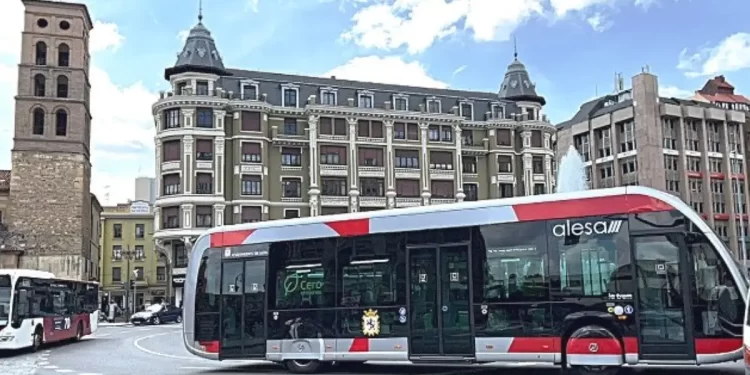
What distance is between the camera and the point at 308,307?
15297mm

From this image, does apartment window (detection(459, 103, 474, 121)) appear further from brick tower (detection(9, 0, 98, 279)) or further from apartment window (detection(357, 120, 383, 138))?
brick tower (detection(9, 0, 98, 279))

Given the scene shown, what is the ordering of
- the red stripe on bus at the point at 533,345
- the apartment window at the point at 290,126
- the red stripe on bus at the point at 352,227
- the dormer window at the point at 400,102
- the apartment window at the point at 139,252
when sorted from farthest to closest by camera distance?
the apartment window at the point at 139,252, the dormer window at the point at 400,102, the apartment window at the point at 290,126, the red stripe on bus at the point at 352,227, the red stripe on bus at the point at 533,345

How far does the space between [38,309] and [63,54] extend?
3964 centimetres

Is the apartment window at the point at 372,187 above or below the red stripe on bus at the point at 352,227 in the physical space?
above

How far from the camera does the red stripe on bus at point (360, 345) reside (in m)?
14.4

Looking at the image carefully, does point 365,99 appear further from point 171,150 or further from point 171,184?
point 171,184

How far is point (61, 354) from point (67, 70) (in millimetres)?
40482

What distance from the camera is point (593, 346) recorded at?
40.0 ft

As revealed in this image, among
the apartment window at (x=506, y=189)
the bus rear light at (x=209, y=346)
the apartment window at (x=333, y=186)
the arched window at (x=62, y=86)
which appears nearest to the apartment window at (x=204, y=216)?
the apartment window at (x=333, y=186)

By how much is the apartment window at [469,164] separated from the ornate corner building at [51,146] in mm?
30272

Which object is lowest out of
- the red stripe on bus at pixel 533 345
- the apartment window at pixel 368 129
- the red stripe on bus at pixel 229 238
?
the red stripe on bus at pixel 533 345

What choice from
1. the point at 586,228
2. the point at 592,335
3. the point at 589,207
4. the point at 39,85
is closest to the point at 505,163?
the point at 39,85

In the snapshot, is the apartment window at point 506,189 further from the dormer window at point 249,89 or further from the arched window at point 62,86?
the arched window at point 62,86

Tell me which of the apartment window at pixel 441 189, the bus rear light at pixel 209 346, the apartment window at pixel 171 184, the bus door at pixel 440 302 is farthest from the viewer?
the apartment window at pixel 441 189
